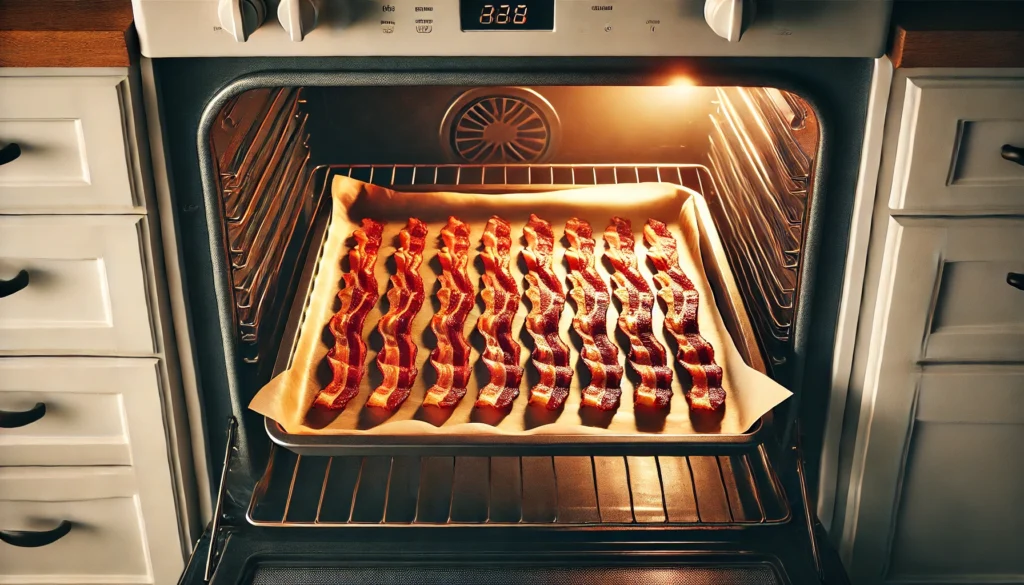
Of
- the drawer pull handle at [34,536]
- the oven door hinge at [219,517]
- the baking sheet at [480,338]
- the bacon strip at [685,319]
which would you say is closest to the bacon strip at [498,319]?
the baking sheet at [480,338]

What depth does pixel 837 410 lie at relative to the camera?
1.48m

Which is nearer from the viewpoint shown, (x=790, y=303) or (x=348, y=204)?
(x=790, y=303)

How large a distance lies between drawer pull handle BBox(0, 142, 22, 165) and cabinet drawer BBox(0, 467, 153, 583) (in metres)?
0.52

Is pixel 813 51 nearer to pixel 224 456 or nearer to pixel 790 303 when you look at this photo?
pixel 790 303

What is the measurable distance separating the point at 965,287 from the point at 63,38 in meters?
1.25

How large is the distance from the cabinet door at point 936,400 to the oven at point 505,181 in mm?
82

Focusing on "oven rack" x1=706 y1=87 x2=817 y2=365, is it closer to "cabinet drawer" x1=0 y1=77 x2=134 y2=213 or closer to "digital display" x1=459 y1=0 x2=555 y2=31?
"digital display" x1=459 y1=0 x2=555 y2=31

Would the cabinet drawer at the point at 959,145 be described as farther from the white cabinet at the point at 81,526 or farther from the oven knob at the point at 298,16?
the white cabinet at the point at 81,526

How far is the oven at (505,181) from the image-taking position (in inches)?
→ 48.0

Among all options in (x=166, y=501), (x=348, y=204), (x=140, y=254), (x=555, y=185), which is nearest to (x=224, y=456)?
(x=166, y=501)

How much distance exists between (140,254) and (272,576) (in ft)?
1.62

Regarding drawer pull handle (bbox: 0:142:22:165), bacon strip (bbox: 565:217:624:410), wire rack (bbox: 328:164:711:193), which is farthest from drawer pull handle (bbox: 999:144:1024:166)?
drawer pull handle (bbox: 0:142:22:165)

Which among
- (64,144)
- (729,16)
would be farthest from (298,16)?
(729,16)

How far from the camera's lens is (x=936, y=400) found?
1.43 metres
